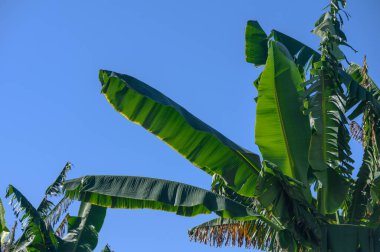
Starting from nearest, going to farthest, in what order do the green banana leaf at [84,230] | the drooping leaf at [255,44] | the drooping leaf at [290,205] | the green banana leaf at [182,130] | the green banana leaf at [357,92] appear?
the drooping leaf at [290,205] → the green banana leaf at [182,130] → the green banana leaf at [357,92] → the drooping leaf at [255,44] → the green banana leaf at [84,230]

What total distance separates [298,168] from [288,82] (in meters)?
1.10

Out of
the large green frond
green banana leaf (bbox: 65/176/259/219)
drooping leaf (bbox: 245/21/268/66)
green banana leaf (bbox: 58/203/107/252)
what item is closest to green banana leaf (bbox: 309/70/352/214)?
the large green frond

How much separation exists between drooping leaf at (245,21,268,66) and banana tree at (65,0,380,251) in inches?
36.1

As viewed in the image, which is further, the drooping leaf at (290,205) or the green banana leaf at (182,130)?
the green banana leaf at (182,130)

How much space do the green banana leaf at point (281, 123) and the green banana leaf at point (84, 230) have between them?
13.0 feet

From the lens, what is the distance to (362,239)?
805 centimetres

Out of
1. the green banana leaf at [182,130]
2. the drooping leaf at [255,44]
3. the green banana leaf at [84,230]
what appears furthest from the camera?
the green banana leaf at [84,230]

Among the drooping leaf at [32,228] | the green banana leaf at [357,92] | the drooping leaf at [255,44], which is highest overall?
the drooping leaf at [255,44]

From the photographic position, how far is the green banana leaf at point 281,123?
27.1 feet

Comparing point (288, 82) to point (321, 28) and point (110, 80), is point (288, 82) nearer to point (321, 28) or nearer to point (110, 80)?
point (321, 28)

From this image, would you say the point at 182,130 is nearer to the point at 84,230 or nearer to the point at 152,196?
the point at 152,196

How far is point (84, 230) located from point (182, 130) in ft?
12.0

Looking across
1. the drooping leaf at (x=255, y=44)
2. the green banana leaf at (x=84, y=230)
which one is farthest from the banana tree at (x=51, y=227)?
the drooping leaf at (x=255, y=44)

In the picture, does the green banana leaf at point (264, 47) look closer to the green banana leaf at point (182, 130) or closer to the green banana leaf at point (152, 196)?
the green banana leaf at point (182, 130)
